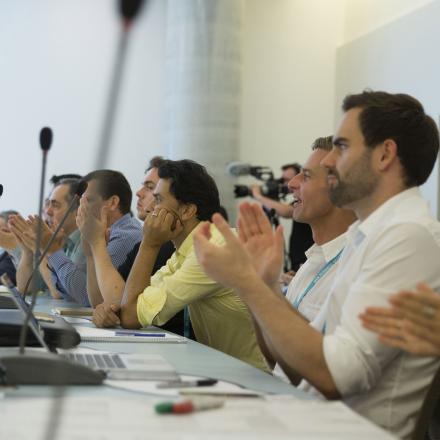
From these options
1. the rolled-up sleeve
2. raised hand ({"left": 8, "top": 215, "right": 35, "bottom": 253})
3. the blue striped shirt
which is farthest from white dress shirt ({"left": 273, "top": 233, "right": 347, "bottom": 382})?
raised hand ({"left": 8, "top": 215, "right": 35, "bottom": 253})

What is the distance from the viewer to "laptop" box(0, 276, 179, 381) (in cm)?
127

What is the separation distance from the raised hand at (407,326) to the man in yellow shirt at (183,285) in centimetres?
102

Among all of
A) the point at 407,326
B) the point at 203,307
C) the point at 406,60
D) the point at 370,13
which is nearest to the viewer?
the point at 407,326

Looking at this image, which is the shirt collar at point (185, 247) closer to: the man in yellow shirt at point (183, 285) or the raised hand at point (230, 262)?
the man in yellow shirt at point (183, 285)

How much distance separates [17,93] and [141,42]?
4.82 meters

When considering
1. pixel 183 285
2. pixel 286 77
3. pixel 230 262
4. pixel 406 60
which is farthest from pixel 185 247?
pixel 286 77

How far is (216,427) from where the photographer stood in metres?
0.88

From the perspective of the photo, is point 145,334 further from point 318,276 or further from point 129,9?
point 129,9

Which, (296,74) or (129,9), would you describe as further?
(296,74)

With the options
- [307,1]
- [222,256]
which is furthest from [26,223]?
[307,1]

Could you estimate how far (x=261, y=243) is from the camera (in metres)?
1.49

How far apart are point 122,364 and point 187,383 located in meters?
0.21

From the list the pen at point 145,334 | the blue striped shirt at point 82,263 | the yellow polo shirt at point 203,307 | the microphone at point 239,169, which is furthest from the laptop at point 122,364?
the microphone at point 239,169

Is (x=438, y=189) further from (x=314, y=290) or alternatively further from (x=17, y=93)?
(x=314, y=290)
